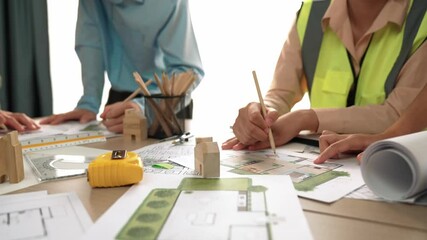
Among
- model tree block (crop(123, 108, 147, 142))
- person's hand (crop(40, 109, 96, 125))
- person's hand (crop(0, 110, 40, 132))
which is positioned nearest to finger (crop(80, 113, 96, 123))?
person's hand (crop(40, 109, 96, 125))

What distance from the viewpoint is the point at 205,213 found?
0.44 m

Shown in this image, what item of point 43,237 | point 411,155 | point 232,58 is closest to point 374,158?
point 411,155

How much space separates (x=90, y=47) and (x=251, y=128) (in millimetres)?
743

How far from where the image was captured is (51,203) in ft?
1.61

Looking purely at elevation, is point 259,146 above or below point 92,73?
below

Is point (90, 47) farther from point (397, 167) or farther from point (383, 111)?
point (397, 167)

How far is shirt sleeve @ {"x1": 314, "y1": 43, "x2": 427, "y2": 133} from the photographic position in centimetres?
82

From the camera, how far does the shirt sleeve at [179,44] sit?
116 cm

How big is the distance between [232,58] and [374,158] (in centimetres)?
119

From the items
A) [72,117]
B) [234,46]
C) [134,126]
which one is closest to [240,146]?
[134,126]

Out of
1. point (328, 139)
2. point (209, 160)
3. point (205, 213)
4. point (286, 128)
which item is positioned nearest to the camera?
point (205, 213)

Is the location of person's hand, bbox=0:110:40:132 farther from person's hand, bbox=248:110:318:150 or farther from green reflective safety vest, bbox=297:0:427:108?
green reflective safety vest, bbox=297:0:427:108

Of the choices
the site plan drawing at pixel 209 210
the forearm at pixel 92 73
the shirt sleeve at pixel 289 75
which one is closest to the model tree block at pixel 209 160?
the site plan drawing at pixel 209 210

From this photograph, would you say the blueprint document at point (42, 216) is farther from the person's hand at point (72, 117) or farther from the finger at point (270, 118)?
the person's hand at point (72, 117)
